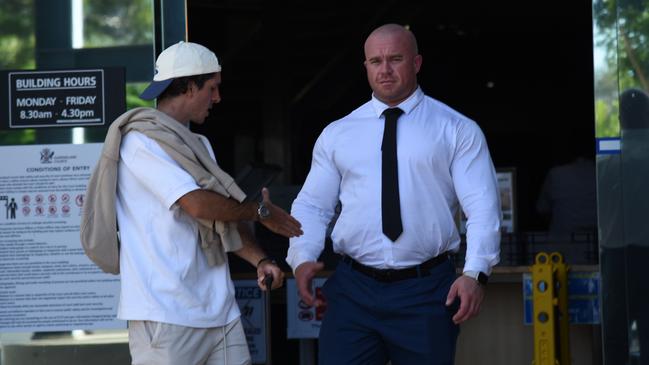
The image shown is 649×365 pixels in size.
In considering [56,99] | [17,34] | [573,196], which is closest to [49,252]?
[56,99]

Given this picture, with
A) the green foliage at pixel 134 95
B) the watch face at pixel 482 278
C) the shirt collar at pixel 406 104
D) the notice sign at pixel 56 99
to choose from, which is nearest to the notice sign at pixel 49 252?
the notice sign at pixel 56 99

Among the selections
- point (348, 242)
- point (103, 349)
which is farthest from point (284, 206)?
point (348, 242)

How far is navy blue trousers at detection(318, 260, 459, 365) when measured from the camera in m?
4.68

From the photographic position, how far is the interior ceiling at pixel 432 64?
13023 mm

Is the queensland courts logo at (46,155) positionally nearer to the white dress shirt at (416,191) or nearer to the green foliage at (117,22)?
the green foliage at (117,22)

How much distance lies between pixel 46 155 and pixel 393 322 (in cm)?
221

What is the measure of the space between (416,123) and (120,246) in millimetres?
1303

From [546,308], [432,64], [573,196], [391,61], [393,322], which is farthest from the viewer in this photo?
[432,64]

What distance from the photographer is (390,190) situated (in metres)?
4.77

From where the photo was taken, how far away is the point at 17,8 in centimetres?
620

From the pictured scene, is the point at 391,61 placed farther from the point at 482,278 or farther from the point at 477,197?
the point at 482,278

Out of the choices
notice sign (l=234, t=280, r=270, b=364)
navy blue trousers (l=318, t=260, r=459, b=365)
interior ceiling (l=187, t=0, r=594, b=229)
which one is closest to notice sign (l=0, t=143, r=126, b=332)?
notice sign (l=234, t=280, r=270, b=364)

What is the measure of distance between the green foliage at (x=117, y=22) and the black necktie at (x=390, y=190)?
1.74 m

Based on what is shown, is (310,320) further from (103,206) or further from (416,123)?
(103,206)
